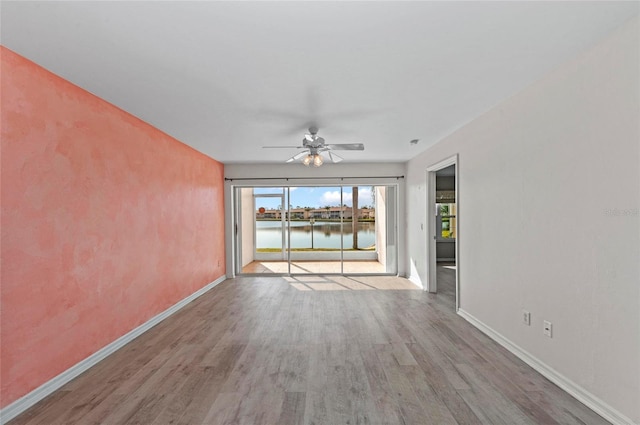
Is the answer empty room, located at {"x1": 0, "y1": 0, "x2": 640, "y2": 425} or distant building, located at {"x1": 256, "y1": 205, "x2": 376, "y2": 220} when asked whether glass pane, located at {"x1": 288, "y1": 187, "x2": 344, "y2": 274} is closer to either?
distant building, located at {"x1": 256, "y1": 205, "x2": 376, "y2": 220}

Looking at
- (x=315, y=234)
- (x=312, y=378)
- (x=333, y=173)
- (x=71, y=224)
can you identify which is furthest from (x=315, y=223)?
(x=71, y=224)

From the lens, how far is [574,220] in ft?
6.75

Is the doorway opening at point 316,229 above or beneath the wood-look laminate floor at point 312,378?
above

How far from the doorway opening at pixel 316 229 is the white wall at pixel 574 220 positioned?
3.28 metres

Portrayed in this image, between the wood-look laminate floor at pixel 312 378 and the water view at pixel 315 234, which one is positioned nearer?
the wood-look laminate floor at pixel 312 378

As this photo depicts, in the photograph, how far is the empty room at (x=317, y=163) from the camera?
1703 mm

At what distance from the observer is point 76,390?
2186mm

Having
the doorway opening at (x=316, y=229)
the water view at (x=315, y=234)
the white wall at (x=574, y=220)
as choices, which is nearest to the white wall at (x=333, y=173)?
the doorway opening at (x=316, y=229)

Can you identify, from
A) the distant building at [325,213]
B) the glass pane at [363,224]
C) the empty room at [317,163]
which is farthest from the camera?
the glass pane at [363,224]

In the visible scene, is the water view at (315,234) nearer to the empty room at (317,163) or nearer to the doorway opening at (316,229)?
the doorway opening at (316,229)

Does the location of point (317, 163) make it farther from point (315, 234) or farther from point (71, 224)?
point (315, 234)

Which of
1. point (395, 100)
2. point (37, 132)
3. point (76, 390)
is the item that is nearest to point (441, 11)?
point (395, 100)

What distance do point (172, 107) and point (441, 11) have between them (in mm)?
2531

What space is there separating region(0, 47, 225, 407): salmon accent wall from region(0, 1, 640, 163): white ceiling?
292 mm
